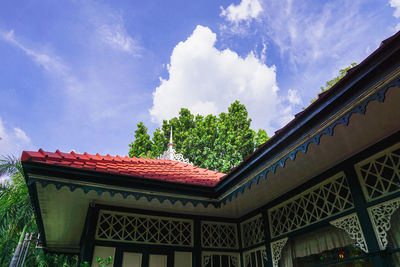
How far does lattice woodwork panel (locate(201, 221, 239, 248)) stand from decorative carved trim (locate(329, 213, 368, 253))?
249cm

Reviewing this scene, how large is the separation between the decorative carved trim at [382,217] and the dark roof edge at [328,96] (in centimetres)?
129

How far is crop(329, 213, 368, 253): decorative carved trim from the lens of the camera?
343cm

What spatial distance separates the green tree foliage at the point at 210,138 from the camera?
715 inches

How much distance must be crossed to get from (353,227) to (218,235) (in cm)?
275

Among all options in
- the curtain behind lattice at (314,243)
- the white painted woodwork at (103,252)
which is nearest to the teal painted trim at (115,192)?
the white painted woodwork at (103,252)

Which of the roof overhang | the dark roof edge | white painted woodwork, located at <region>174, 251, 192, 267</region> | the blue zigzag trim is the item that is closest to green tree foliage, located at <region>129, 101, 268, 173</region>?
white painted woodwork, located at <region>174, 251, 192, 267</region>

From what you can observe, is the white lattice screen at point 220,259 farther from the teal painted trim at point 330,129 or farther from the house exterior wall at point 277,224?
the teal painted trim at point 330,129

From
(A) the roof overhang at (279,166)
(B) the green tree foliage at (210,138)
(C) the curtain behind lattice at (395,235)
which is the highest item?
(B) the green tree foliage at (210,138)

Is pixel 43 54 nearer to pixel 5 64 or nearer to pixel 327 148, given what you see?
pixel 5 64

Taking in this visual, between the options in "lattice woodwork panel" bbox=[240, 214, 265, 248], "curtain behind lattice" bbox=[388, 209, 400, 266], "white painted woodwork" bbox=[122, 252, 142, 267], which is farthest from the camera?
"lattice woodwork panel" bbox=[240, 214, 265, 248]

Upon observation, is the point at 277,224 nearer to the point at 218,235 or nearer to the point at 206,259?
the point at 218,235

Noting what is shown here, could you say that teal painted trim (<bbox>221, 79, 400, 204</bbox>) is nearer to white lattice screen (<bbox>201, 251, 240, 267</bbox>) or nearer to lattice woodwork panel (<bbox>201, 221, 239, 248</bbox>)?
lattice woodwork panel (<bbox>201, 221, 239, 248</bbox>)

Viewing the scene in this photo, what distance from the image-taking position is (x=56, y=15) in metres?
8.23

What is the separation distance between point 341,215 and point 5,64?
1325 cm
